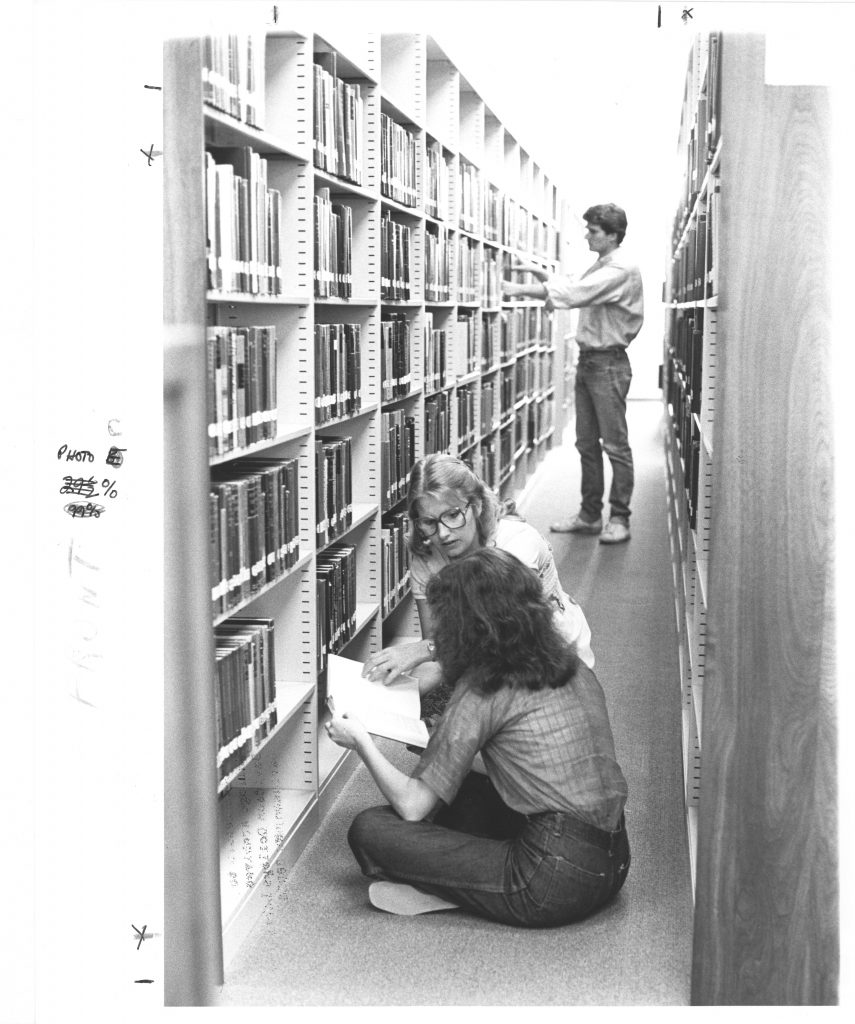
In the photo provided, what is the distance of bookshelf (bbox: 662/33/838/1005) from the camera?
2.08m

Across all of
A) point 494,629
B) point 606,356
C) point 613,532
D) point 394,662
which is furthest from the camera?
point 613,532

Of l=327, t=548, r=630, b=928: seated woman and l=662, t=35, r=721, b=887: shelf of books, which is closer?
l=327, t=548, r=630, b=928: seated woman

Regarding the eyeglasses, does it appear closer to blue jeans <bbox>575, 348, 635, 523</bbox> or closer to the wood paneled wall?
the wood paneled wall

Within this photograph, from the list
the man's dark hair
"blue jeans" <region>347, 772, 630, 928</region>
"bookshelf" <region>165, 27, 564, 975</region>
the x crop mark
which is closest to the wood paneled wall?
"blue jeans" <region>347, 772, 630, 928</region>

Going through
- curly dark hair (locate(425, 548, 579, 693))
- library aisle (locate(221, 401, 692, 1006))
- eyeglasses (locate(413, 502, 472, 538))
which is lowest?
library aisle (locate(221, 401, 692, 1006))

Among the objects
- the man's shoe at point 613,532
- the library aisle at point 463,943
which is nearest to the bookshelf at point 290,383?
the library aisle at point 463,943

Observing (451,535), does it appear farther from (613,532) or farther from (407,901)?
(613,532)

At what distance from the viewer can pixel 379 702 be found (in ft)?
9.37

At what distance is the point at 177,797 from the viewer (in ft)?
7.27

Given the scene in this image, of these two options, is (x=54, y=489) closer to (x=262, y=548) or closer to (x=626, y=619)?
(x=262, y=548)

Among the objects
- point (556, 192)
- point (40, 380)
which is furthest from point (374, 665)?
point (556, 192)

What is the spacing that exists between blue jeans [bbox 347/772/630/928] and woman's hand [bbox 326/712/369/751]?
0.24 metres

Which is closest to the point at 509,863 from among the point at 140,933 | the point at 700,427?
the point at 140,933

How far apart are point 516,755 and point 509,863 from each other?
239 millimetres
